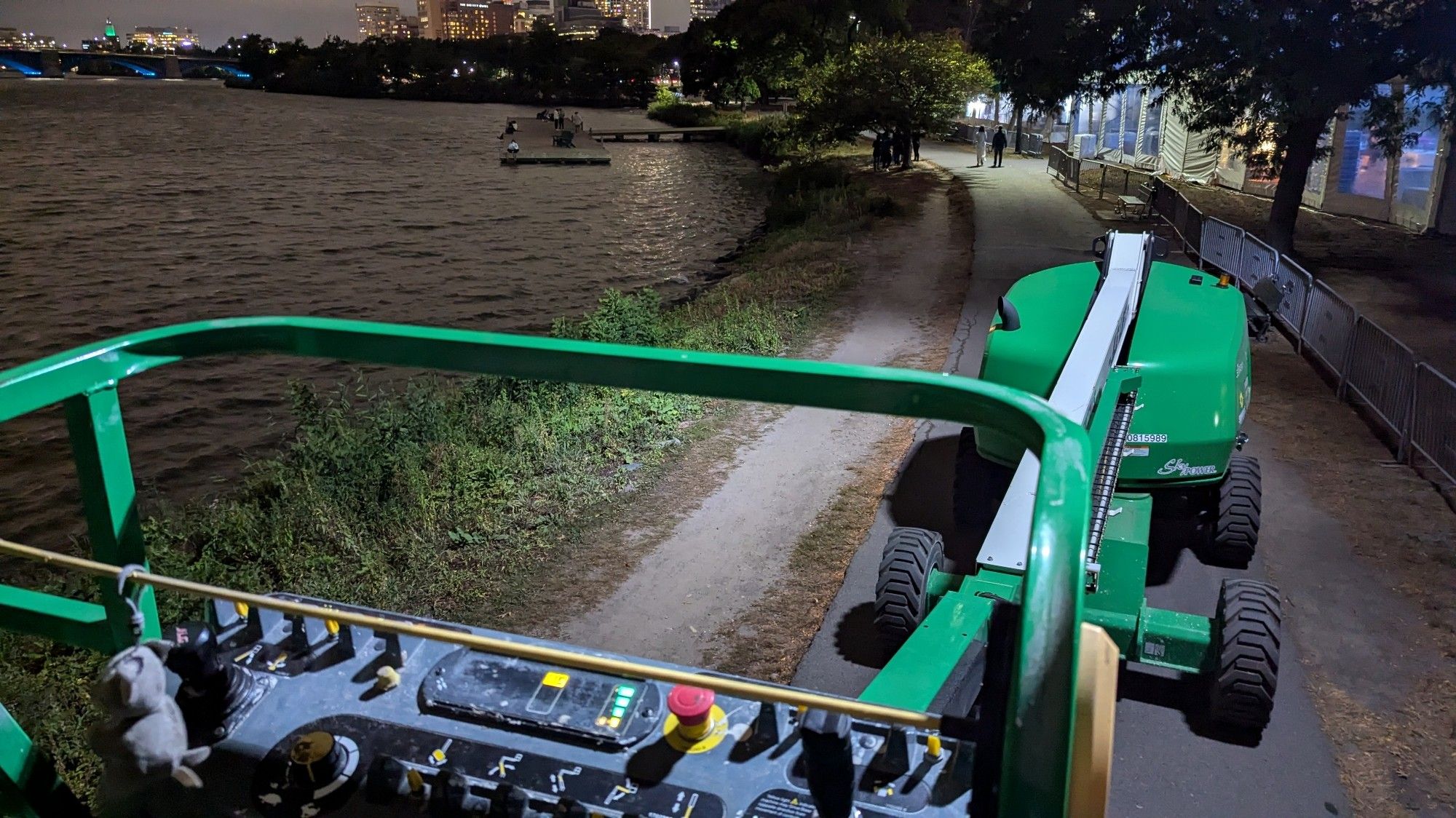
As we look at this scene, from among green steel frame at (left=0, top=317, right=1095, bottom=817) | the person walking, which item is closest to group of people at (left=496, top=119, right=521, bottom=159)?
the person walking

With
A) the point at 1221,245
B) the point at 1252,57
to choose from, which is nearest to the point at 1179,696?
the point at 1221,245

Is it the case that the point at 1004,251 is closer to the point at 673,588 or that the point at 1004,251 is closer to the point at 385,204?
the point at 673,588

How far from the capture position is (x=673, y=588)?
267 inches

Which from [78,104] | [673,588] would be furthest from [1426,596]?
[78,104]

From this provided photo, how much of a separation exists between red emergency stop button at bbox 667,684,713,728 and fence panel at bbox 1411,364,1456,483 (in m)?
8.47

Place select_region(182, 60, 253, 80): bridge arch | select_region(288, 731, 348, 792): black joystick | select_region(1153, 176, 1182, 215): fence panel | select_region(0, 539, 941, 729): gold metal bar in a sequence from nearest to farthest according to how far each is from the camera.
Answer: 1. select_region(0, 539, 941, 729): gold metal bar
2. select_region(288, 731, 348, 792): black joystick
3. select_region(1153, 176, 1182, 215): fence panel
4. select_region(182, 60, 253, 80): bridge arch

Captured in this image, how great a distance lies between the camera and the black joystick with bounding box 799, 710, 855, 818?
189 centimetres

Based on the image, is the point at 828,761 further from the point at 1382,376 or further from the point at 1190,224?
the point at 1190,224

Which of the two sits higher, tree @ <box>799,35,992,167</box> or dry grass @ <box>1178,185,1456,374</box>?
tree @ <box>799,35,992,167</box>

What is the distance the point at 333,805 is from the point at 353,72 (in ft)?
472

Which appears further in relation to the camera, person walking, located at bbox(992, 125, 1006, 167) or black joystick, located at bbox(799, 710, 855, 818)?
person walking, located at bbox(992, 125, 1006, 167)

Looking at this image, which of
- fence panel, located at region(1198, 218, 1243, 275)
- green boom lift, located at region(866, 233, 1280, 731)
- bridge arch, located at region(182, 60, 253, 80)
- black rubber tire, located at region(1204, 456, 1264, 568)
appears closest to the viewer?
green boom lift, located at region(866, 233, 1280, 731)

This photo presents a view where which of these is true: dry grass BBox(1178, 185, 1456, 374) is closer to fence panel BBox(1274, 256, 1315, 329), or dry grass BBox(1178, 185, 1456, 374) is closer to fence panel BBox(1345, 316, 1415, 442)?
fence panel BBox(1274, 256, 1315, 329)

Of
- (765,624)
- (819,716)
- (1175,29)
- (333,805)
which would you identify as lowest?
(765,624)
